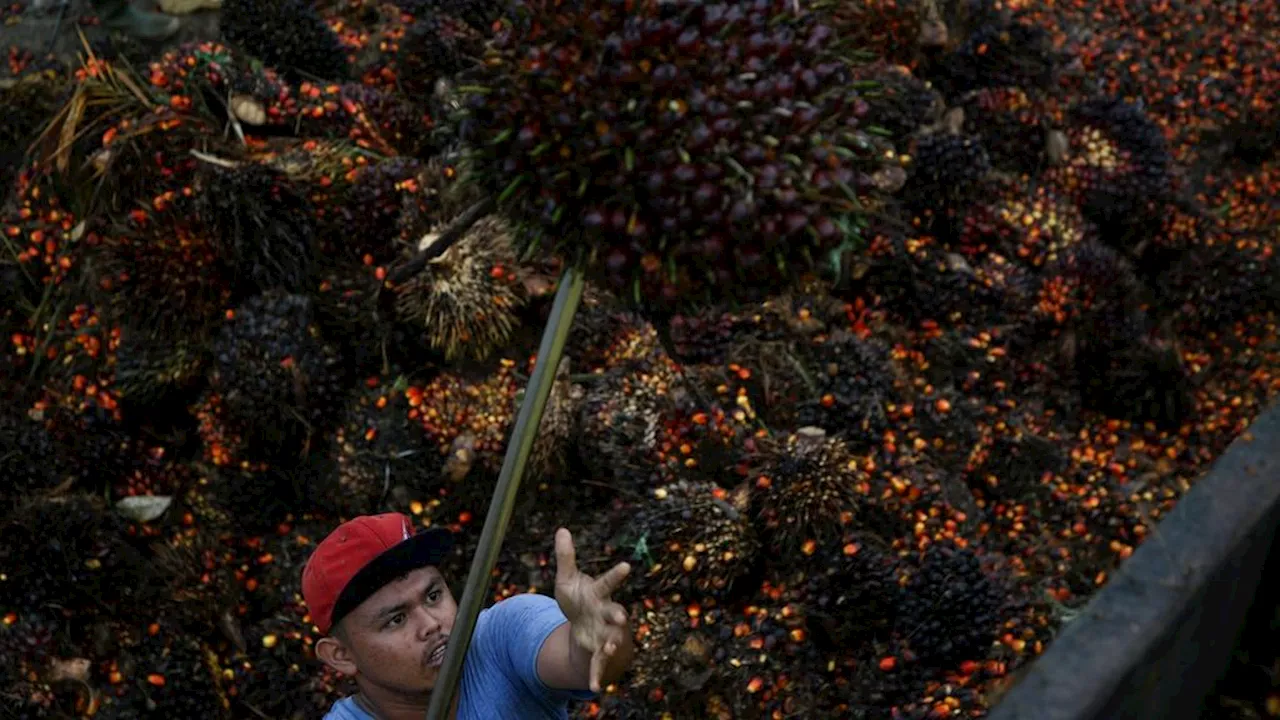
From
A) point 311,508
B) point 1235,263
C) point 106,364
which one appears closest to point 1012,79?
point 1235,263

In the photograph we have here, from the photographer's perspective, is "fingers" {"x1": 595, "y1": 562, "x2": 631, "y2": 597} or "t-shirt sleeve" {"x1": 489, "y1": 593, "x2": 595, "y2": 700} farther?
"t-shirt sleeve" {"x1": 489, "y1": 593, "x2": 595, "y2": 700}

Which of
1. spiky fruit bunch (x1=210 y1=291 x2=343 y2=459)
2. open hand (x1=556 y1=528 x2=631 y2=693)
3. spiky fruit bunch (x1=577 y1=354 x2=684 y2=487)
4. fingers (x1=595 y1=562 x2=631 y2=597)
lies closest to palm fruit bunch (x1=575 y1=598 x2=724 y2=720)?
spiky fruit bunch (x1=577 y1=354 x2=684 y2=487)

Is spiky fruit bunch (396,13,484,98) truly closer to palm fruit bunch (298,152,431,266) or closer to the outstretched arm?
palm fruit bunch (298,152,431,266)

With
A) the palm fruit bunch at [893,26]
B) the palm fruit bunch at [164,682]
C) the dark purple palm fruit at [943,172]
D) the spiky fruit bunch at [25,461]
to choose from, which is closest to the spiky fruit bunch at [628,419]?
the dark purple palm fruit at [943,172]

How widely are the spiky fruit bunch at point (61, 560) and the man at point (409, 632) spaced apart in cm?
173

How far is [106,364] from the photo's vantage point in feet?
12.7

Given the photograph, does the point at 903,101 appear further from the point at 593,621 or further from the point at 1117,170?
the point at 593,621

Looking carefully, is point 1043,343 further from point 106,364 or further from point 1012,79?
point 106,364

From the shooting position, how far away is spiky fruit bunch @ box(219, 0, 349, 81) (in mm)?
4160

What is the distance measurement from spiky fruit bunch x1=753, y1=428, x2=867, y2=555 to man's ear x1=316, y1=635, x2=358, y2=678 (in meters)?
1.32

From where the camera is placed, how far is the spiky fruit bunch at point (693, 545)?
315cm

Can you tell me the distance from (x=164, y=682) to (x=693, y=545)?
1.43 metres

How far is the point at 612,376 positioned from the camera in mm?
3490

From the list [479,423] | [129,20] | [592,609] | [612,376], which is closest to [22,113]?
[129,20]
